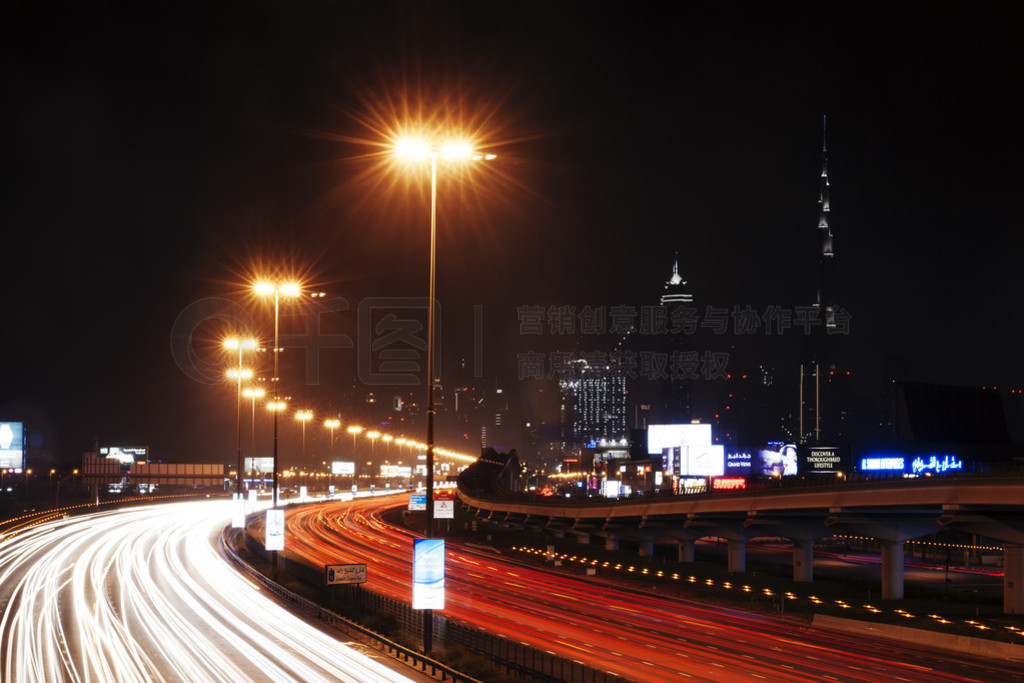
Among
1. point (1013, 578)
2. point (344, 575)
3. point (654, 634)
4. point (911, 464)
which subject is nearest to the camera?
point (344, 575)

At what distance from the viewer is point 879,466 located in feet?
372

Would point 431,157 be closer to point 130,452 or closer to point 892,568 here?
point 892,568

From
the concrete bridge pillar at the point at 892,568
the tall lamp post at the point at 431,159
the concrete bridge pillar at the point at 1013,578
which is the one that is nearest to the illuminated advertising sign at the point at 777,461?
the concrete bridge pillar at the point at 892,568

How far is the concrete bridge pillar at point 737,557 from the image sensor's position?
261 ft

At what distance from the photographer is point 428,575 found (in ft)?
94.5

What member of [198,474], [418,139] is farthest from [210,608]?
[198,474]

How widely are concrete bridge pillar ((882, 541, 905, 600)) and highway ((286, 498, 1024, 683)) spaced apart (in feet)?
47.5

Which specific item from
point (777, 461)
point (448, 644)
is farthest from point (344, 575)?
point (777, 461)

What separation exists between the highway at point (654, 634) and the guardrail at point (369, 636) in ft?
21.2

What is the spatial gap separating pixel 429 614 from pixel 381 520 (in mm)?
83175

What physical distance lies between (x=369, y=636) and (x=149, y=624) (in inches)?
333

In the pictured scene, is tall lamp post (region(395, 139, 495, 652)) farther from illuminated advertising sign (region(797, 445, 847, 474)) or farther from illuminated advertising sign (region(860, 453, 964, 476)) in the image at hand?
illuminated advertising sign (region(797, 445, 847, 474))

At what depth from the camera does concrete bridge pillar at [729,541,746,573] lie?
261 feet

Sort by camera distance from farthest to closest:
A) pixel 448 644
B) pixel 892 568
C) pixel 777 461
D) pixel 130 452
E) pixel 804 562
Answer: pixel 130 452, pixel 777 461, pixel 804 562, pixel 892 568, pixel 448 644
